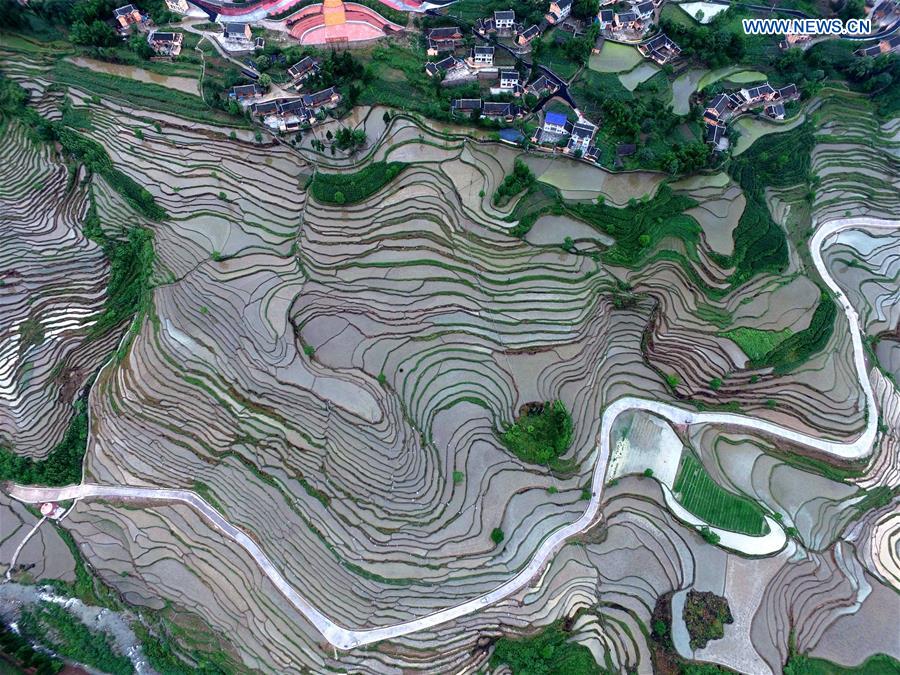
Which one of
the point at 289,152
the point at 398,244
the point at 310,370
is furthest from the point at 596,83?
the point at 310,370

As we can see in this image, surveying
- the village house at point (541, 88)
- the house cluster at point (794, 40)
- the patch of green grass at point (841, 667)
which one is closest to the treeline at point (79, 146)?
the village house at point (541, 88)

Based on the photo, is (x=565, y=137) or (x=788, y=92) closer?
(x=565, y=137)

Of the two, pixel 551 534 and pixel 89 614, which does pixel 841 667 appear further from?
pixel 89 614

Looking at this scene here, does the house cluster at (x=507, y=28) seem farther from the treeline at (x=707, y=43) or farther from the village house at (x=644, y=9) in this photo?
the treeline at (x=707, y=43)

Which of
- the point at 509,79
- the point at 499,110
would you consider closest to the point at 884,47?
the point at 509,79

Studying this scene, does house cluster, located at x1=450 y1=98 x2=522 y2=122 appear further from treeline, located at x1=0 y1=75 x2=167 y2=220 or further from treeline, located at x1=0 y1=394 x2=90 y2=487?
treeline, located at x1=0 y1=394 x2=90 y2=487

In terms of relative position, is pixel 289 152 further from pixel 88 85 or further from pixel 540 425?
pixel 540 425

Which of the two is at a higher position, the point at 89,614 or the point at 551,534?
the point at 551,534

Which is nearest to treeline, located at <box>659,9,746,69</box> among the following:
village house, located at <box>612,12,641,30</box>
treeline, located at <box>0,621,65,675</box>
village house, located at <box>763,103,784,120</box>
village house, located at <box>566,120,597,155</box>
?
village house, located at <box>612,12,641,30</box>
